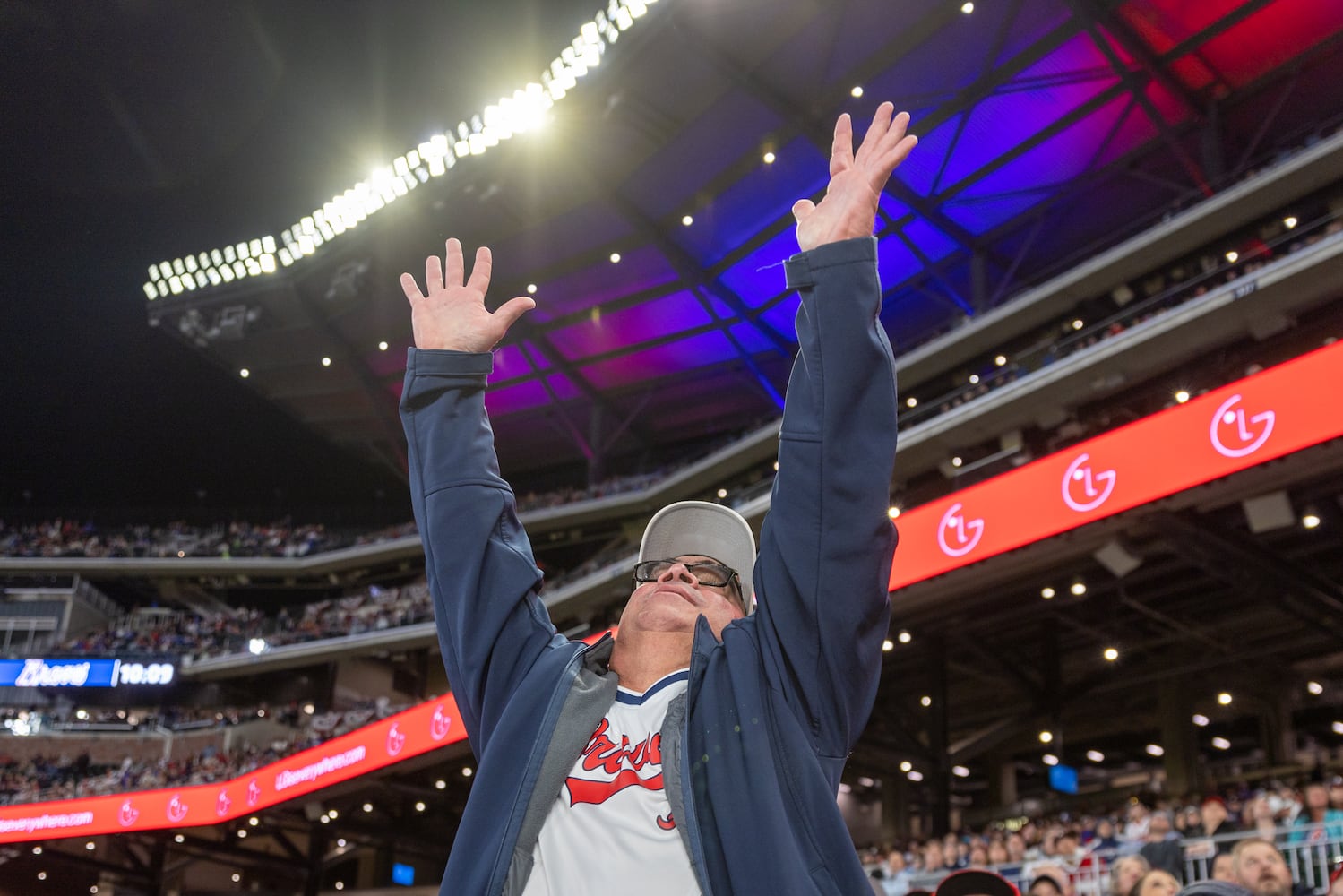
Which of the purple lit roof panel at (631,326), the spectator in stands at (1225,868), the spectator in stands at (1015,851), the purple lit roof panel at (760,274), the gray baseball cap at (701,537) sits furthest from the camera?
the purple lit roof panel at (631,326)

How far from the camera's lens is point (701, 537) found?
1962mm

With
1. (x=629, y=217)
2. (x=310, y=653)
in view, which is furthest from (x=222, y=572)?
(x=629, y=217)

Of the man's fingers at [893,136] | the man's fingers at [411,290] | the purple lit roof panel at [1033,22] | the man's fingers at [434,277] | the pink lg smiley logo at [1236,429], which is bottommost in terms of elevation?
the man's fingers at [411,290]

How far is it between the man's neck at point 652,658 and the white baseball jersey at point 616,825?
0.07m

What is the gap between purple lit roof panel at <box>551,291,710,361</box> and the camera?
1019 inches

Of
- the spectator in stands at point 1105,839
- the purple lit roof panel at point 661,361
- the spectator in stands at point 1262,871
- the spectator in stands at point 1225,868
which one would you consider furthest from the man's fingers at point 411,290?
the purple lit roof panel at point 661,361

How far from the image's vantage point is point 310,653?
1121 inches

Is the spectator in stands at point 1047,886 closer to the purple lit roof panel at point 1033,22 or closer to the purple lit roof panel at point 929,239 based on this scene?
the purple lit roof panel at point 1033,22

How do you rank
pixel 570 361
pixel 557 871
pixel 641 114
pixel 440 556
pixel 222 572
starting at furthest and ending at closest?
pixel 222 572, pixel 570 361, pixel 641 114, pixel 440 556, pixel 557 871

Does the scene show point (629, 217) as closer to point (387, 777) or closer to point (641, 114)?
point (641, 114)

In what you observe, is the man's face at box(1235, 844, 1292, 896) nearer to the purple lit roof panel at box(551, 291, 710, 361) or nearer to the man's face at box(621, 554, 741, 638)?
the man's face at box(621, 554, 741, 638)

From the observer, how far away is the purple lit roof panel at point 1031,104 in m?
19.0

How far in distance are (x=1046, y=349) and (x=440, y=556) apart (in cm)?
1707

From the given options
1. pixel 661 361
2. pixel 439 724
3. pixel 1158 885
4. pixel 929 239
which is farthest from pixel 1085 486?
pixel 661 361
